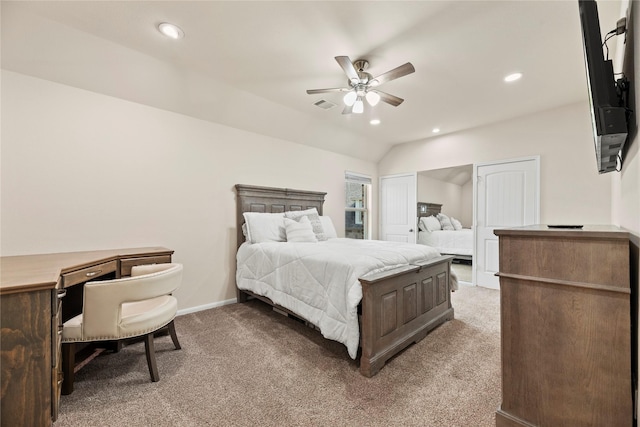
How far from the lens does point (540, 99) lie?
3.41 meters

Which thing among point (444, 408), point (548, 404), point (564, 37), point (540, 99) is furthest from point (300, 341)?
point (540, 99)

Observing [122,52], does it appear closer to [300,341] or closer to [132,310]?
[132,310]

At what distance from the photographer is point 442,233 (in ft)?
18.4

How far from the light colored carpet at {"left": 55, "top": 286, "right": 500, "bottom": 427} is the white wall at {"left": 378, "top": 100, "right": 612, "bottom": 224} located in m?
2.26

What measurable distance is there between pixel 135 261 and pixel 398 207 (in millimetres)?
4682

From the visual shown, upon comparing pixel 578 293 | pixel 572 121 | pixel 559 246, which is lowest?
pixel 578 293

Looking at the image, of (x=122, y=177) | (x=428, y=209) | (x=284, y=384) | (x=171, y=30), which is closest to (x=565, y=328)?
(x=284, y=384)

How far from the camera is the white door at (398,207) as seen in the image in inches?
211

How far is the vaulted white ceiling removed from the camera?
1.94 m

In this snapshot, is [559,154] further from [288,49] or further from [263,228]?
[263,228]

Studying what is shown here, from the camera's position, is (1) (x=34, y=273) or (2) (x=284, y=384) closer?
(1) (x=34, y=273)

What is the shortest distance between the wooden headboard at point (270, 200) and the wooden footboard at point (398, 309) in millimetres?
2284

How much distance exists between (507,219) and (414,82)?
272 cm

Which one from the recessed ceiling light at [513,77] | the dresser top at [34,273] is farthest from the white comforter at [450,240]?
the dresser top at [34,273]
